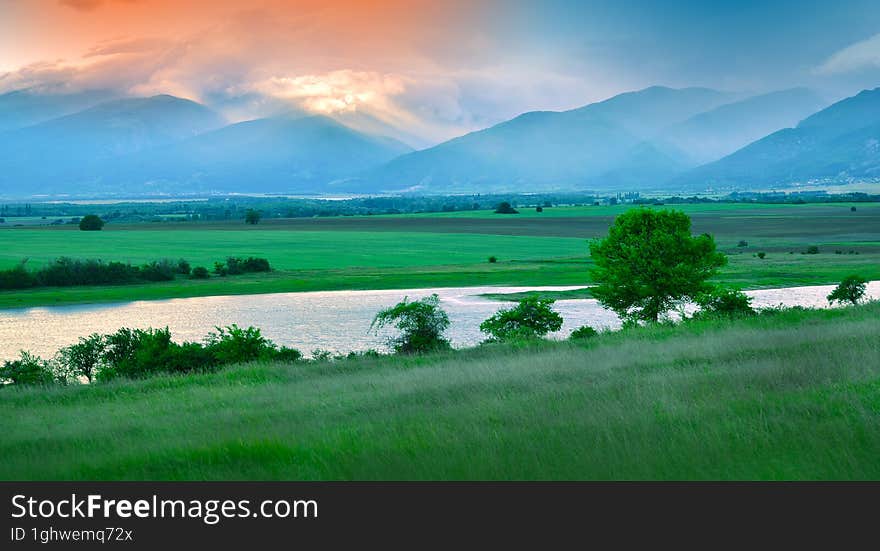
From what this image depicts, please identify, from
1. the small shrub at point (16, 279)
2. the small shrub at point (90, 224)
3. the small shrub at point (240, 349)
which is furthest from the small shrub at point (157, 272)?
the small shrub at point (90, 224)

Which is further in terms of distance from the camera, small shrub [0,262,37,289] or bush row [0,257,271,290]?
bush row [0,257,271,290]

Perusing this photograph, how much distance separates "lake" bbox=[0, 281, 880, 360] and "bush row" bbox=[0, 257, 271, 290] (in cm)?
1444

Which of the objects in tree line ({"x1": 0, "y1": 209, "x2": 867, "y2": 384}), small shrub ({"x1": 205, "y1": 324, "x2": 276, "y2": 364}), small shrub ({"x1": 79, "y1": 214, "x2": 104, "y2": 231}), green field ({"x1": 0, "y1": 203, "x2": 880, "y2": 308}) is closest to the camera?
small shrub ({"x1": 205, "y1": 324, "x2": 276, "y2": 364})

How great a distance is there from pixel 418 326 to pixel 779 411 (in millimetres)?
29465

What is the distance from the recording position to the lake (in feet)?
180

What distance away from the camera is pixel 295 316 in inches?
2608

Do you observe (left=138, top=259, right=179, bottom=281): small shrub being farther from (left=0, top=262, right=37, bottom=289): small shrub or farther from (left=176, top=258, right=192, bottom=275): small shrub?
(left=0, top=262, right=37, bottom=289): small shrub

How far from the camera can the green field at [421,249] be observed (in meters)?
86.8

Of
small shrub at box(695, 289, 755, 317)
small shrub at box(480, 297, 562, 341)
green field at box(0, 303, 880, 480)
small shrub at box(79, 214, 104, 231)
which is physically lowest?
small shrub at box(480, 297, 562, 341)

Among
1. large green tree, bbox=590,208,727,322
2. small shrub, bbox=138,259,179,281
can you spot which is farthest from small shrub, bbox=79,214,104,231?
large green tree, bbox=590,208,727,322

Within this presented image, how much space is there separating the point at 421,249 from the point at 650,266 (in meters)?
74.4

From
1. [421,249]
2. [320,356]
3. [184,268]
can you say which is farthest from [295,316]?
[421,249]

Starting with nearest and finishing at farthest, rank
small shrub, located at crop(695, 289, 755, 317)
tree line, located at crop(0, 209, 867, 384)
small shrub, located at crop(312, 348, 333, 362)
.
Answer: small shrub, located at crop(312, 348, 333, 362), tree line, located at crop(0, 209, 867, 384), small shrub, located at crop(695, 289, 755, 317)
